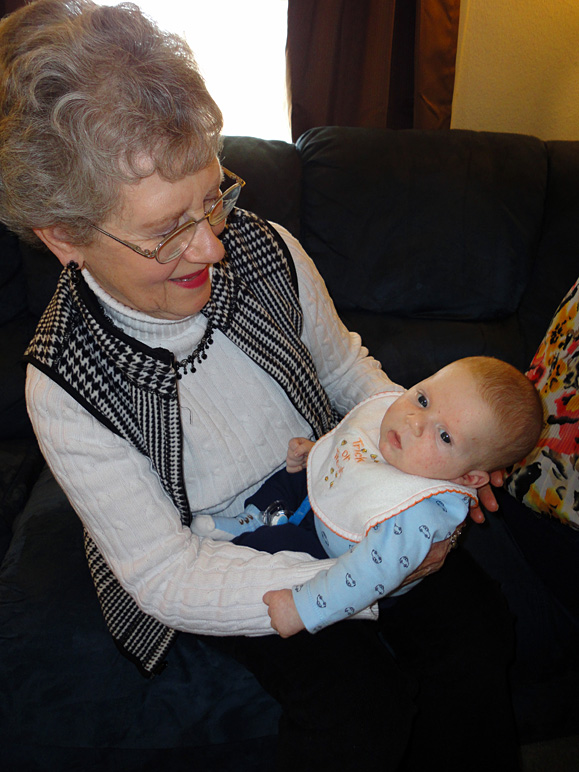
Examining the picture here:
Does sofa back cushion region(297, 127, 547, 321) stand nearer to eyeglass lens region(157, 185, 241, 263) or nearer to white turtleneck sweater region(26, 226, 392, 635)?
white turtleneck sweater region(26, 226, 392, 635)

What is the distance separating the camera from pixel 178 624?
1.10 metres

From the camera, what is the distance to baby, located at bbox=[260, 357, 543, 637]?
3.29ft

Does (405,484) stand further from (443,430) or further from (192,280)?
(192,280)

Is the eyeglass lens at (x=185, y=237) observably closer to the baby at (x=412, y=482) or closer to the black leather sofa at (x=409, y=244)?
the baby at (x=412, y=482)

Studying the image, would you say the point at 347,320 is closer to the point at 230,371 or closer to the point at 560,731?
the point at 230,371

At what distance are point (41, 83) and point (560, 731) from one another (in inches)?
76.1

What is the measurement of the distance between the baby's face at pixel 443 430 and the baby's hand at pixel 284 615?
321 mm

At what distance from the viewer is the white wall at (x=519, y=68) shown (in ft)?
8.57

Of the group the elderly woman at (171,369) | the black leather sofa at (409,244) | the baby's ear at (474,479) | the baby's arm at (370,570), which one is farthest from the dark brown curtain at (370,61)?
the baby's arm at (370,570)

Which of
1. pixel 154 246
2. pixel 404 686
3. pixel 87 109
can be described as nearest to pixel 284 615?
pixel 404 686

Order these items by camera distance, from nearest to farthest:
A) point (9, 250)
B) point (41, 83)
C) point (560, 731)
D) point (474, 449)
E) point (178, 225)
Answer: point (41, 83), point (178, 225), point (474, 449), point (560, 731), point (9, 250)

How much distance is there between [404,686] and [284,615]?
0.28 meters

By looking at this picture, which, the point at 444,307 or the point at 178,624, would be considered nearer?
the point at 178,624

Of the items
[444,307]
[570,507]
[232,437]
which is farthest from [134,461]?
[444,307]
